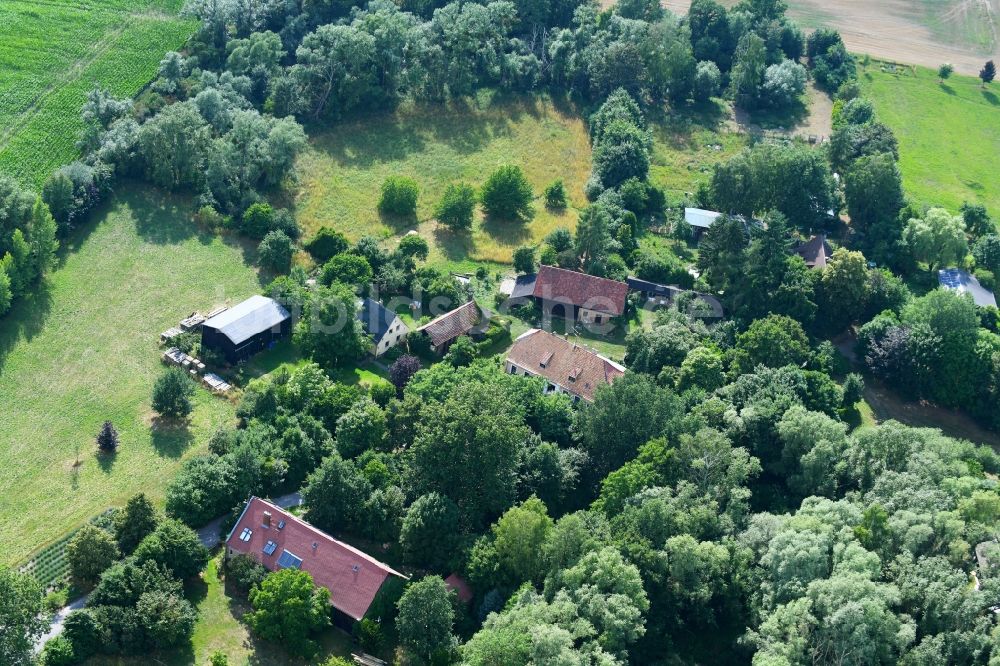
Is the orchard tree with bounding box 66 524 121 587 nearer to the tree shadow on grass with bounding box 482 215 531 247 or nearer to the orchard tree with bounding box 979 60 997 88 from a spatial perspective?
the tree shadow on grass with bounding box 482 215 531 247

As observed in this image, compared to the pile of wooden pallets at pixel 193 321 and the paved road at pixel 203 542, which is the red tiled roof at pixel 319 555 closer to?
the paved road at pixel 203 542

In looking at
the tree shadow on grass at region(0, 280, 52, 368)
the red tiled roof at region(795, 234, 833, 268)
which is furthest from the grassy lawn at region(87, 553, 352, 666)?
the red tiled roof at region(795, 234, 833, 268)

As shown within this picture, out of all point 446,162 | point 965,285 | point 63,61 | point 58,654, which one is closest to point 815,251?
point 965,285

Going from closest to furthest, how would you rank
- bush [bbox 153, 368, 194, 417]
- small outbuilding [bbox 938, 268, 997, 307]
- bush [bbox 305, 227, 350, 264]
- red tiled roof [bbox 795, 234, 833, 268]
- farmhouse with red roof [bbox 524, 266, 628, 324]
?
bush [bbox 153, 368, 194, 417] → farmhouse with red roof [bbox 524, 266, 628, 324] → small outbuilding [bbox 938, 268, 997, 307] → red tiled roof [bbox 795, 234, 833, 268] → bush [bbox 305, 227, 350, 264]

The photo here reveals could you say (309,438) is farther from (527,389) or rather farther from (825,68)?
(825,68)

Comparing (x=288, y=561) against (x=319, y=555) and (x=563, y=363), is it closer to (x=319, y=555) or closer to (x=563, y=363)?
(x=319, y=555)

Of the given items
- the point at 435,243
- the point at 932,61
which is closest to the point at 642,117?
the point at 435,243
